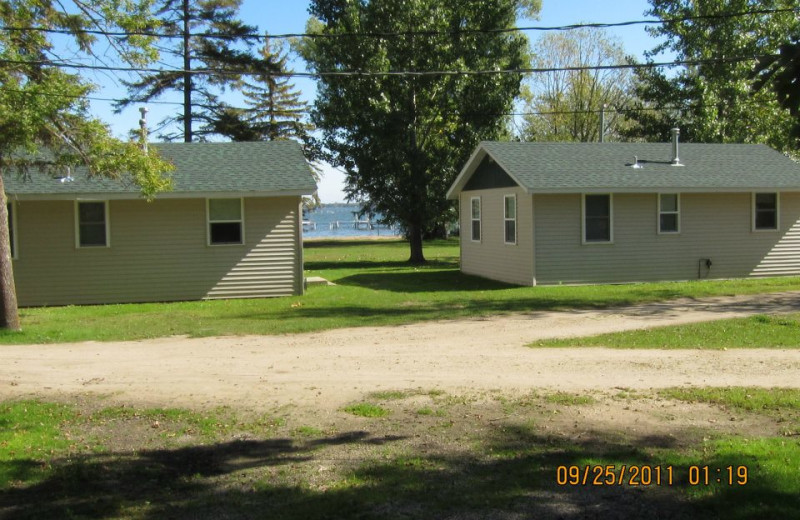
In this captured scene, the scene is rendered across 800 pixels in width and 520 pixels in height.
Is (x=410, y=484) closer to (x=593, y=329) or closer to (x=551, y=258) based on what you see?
(x=593, y=329)

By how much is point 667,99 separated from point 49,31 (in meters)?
29.9

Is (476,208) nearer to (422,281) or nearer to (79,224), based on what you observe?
(422,281)

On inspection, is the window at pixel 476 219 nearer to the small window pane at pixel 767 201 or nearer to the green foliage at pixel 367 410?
the small window pane at pixel 767 201

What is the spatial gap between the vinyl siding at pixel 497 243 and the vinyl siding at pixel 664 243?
0.43m

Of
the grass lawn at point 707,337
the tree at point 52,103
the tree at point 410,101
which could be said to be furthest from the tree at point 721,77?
the tree at point 52,103

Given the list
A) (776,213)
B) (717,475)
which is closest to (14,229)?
(717,475)

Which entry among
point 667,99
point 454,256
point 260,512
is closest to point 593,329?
point 260,512

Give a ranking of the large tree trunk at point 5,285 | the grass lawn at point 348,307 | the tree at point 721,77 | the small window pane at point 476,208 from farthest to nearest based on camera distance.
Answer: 1. the tree at point 721,77
2. the small window pane at point 476,208
3. the grass lawn at point 348,307
4. the large tree trunk at point 5,285

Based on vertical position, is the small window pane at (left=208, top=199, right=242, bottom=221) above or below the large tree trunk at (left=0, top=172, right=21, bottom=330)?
above

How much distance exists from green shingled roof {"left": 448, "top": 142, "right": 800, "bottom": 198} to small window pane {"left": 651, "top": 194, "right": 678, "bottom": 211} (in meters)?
0.51

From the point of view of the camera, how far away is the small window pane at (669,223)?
22.0m

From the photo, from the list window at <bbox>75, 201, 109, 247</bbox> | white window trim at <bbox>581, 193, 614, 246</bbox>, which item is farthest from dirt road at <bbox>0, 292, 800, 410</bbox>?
white window trim at <bbox>581, 193, 614, 246</bbox>

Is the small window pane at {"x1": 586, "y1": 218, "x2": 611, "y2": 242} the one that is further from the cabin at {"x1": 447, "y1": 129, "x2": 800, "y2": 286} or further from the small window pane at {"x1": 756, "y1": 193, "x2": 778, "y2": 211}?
the small window pane at {"x1": 756, "y1": 193, "x2": 778, "y2": 211}

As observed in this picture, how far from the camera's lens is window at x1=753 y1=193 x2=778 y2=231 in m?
22.9
